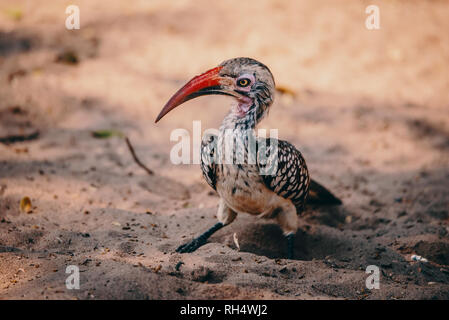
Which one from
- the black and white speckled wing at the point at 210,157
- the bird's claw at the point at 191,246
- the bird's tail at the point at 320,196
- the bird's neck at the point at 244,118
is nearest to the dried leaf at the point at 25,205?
the bird's claw at the point at 191,246

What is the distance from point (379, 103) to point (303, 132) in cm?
137

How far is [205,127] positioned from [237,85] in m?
2.51

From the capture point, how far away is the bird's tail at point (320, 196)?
4.17 metres

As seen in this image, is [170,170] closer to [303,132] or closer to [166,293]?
[303,132]

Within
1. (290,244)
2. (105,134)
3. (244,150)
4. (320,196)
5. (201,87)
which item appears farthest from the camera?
(105,134)

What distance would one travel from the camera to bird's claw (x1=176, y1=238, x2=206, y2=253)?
11.2 feet

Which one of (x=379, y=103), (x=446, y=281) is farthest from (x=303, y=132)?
(x=446, y=281)

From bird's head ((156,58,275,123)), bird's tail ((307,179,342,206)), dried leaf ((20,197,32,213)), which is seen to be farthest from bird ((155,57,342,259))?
dried leaf ((20,197,32,213))

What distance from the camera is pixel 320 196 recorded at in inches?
168

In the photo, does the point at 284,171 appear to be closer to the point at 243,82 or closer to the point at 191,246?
the point at 243,82

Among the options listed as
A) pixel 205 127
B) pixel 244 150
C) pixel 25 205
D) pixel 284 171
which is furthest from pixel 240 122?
pixel 205 127

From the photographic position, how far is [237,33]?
7.68 metres

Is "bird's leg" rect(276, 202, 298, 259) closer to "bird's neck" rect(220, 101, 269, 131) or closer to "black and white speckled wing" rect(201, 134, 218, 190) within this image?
"black and white speckled wing" rect(201, 134, 218, 190)

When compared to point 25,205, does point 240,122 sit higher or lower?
higher
